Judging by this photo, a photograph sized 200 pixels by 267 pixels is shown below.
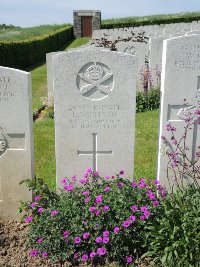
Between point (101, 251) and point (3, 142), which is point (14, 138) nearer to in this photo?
point (3, 142)

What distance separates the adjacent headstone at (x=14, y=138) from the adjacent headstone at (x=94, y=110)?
0.33m

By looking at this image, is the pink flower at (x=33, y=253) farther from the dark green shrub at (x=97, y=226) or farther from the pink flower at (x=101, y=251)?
the pink flower at (x=101, y=251)

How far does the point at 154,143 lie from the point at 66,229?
11.2ft

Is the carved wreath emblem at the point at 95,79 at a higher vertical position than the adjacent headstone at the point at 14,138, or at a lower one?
higher

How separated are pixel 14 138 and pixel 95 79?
109 centimetres

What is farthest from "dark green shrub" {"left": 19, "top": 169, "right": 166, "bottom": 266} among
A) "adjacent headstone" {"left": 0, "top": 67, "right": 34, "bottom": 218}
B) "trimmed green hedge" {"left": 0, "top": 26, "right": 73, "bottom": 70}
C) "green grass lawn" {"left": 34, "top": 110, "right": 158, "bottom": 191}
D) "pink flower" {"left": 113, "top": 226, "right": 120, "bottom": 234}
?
"trimmed green hedge" {"left": 0, "top": 26, "right": 73, "bottom": 70}

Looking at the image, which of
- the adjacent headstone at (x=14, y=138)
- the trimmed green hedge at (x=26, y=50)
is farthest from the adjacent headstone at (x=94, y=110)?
the trimmed green hedge at (x=26, y=50)

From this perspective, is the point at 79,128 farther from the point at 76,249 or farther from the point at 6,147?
the point at 76,249

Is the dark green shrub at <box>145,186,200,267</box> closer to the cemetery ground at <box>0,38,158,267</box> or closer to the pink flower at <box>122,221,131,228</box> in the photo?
the pink flower at <box>122,221,131,228</box>

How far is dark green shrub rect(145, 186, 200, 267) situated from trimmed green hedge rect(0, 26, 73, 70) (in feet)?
50.6

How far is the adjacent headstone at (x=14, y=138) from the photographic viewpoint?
12.4ft

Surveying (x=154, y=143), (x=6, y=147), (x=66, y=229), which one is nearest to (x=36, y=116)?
(x=154, y=143)

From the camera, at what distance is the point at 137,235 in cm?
337

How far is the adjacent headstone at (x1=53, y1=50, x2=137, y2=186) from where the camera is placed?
3.84 meters
